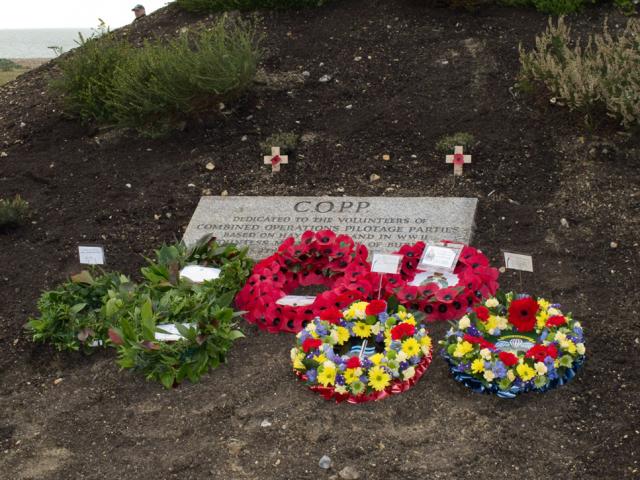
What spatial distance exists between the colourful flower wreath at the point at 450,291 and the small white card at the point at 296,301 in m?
0.42

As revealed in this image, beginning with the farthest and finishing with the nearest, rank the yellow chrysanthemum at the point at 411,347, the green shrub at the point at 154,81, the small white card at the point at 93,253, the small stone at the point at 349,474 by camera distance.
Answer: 1. the green shrub at the point at 154,81
2. the small white card at the point at 93,253
3. the yellow chrysanthemum at the point at 411,347
4. the small stone at the point at 349,474

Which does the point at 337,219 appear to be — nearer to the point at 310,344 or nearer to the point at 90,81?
the point at 310,344

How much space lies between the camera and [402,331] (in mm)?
4180

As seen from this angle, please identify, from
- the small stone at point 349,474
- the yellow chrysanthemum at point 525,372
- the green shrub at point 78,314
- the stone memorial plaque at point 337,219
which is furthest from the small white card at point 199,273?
the yellow chrysanthemum at point 525,372

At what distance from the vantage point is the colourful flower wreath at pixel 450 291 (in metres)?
4.61

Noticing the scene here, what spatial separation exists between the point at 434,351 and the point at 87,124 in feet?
14.3

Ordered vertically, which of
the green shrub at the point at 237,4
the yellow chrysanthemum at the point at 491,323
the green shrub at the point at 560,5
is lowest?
Result: the yellow chrysanthemum at the point at 491,323

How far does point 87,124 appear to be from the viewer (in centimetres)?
754

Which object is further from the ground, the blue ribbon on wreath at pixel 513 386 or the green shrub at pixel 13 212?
the green shrub at pixel 13 212

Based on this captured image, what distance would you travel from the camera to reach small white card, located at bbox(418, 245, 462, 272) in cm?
478

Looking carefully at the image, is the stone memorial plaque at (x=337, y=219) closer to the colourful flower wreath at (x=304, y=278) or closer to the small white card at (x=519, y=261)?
the colourful flower wreath at (x=304, y=278)

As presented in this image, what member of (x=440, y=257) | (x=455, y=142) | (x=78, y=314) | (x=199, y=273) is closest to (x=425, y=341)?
(x=440, y=257)

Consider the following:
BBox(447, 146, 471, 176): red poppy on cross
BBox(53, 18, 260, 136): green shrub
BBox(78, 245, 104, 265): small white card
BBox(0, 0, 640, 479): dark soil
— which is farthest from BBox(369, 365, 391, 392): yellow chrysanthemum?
BBox(53, 18, 260, 136): green shrub

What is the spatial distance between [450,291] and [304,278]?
962 mm
